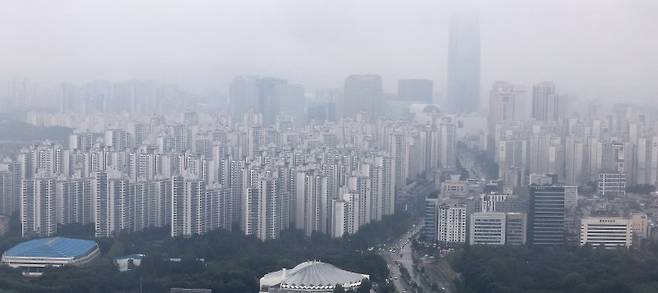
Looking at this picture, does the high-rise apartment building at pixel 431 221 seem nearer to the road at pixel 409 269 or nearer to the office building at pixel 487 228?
the road at pixel 409 269

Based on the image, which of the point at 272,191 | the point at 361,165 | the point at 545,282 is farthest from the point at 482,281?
the point at 361,165

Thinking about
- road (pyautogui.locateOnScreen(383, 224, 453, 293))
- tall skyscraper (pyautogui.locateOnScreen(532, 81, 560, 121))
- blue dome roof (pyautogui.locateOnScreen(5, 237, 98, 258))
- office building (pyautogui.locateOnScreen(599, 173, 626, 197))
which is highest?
tall skyscraper (pyautogui.locateOnScreen(532, 81, 560, 121))

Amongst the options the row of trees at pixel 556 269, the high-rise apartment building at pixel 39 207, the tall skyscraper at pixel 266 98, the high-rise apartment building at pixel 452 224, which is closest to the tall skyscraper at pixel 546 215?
the row of trees at pixel 556 269

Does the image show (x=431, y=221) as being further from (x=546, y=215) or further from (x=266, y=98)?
(x=266, y=98)

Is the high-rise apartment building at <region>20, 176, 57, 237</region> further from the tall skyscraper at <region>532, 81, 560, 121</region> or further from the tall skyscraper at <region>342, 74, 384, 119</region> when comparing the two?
the tall skyscraper at <region>532, 81, 560, 121</region>

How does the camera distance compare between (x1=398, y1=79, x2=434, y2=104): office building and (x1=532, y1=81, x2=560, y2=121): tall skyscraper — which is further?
(x1=398, y1=79, x2=434, y2=104): office building

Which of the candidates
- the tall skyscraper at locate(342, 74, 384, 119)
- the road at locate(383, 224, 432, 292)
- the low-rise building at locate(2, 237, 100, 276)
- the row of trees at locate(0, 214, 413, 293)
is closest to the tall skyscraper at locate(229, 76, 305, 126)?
the tall skyscraper at locate(342, 74, 384, 119)

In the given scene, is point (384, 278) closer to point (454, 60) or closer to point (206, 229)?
point (206, 229)
